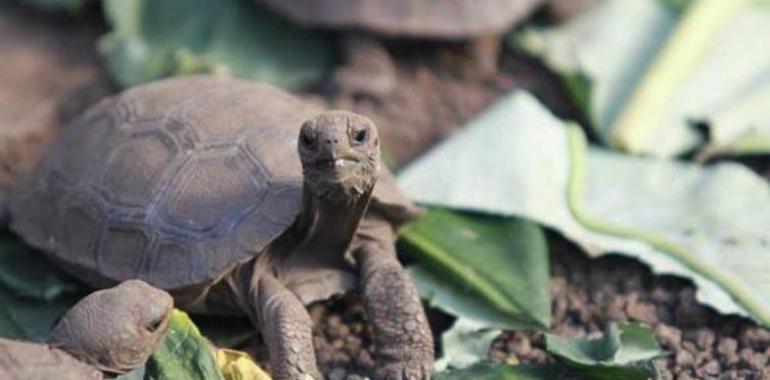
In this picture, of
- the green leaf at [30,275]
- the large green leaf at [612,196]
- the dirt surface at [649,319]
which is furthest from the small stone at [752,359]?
the green leaf at [30,275]

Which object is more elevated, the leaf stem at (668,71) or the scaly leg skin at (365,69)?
the leaf stem at (668,71)

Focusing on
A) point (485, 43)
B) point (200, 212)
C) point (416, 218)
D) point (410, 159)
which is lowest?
point (200, 212)

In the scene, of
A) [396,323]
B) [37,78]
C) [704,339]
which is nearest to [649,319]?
[704,339]

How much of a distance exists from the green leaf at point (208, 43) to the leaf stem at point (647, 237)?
990mm

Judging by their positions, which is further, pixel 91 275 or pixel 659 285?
pixel 659 285

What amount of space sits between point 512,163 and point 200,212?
1.01 meters

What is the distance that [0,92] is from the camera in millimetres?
4375

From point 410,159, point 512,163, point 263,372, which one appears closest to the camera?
point 263,372

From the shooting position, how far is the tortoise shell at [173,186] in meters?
2.99

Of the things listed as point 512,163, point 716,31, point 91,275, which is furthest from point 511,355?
point 716,31

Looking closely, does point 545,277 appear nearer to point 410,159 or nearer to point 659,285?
point 659,285

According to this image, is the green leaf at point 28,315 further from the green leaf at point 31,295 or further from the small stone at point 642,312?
the small stone at point 642,312

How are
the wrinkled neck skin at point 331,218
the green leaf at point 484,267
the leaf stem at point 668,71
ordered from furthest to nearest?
the leaf stem at point 668,71, the green leaf at point 484,267, the wrinkled neck skin at point 331,218

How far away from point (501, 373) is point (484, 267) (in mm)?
404
